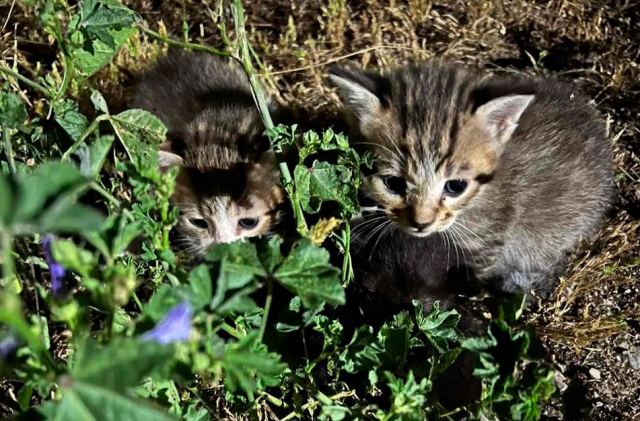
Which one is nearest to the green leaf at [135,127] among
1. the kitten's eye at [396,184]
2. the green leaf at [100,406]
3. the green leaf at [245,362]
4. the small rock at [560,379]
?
the green leaf at [245,362]

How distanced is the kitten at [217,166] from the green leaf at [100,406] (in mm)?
1471

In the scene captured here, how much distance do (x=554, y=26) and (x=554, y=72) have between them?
20cm

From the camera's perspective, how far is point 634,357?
2.59 m

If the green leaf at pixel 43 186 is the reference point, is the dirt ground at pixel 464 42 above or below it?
below

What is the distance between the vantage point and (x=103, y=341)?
1297 millimetres

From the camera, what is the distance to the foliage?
3.24 feet

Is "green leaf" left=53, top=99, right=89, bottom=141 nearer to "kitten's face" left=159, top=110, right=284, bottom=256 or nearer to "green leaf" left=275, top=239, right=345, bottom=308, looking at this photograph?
"kitten's face" left=159, top=110, right=284, bottom=256

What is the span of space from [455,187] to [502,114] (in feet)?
0.87

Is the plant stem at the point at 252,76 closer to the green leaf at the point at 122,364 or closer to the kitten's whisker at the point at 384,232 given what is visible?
the kitten's whisker at the point at 384,232

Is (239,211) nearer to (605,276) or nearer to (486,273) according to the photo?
(486,273)

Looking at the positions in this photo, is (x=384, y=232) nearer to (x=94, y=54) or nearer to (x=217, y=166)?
(x=217, y=166)

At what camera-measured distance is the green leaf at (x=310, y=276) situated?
1.48 meters

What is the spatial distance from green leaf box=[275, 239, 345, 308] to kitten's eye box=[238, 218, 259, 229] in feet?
3.46

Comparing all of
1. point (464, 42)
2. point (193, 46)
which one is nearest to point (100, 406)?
point (193, 46)
